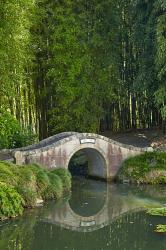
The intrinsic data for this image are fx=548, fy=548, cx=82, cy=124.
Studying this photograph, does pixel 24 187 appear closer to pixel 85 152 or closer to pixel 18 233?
pixel 18 233

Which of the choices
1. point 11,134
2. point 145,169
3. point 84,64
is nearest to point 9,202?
point 145,169

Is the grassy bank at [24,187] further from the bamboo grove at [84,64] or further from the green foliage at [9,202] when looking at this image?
the bamboo grove at [84,64]

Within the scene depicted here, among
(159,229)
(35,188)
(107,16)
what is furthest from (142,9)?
(159,229)

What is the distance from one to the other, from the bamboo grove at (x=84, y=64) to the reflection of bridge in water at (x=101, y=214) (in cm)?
635

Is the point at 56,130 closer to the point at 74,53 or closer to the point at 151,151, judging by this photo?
the point at 74,53

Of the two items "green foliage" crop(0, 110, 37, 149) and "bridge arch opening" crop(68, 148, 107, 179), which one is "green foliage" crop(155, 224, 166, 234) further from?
"green foliage" crop(0, 110, 37, 149)

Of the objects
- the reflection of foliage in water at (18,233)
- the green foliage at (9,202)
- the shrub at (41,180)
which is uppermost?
the shrub at (41,180)

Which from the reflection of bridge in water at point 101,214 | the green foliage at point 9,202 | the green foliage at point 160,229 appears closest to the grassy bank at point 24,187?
the green foliage at point 9,202

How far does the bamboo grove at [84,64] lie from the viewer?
26.5 m

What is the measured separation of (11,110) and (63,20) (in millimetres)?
5223

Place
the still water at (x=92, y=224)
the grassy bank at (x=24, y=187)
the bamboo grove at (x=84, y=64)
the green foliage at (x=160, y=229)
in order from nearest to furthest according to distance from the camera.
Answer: the still water at (x=92, y=224) → the green foliage at (x=160, y=229) → the grassy bank at (x=24, y=187) → the bamboo grove at (x=84, y=64)

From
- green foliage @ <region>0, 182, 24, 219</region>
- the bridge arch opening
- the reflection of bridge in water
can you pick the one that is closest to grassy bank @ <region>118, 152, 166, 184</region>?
the bridge arch opening

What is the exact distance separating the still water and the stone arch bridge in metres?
1.67

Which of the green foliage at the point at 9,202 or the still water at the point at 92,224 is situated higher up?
the green foliage at the point at 9,202
